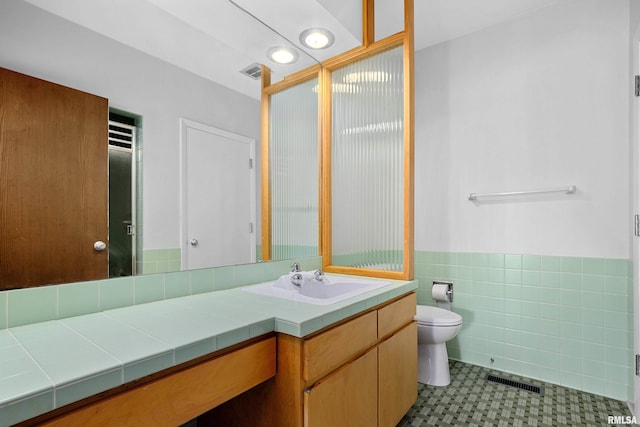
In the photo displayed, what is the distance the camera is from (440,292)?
2.48 meters

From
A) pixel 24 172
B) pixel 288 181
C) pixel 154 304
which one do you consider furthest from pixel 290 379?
pixel 288 181

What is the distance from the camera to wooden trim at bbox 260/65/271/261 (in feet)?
5.96

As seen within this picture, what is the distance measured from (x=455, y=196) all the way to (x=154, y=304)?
218cm

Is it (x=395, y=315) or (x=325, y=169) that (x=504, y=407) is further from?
(x=325, y=169)

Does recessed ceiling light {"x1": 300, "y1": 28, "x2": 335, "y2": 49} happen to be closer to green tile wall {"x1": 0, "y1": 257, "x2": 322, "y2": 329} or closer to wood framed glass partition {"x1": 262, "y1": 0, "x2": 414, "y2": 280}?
wood framed glass partition {"x1": 262, "y1": 0, "x2": 414, "y2": 280}

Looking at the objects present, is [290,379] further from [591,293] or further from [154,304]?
[591,293]

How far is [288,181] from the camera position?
201cm

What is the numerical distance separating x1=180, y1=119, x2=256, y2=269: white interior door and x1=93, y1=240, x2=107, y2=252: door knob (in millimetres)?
304

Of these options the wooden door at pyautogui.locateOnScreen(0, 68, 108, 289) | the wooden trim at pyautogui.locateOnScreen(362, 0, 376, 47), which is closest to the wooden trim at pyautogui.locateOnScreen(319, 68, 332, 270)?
the wooden trim at pyautogui.locateOnScreen(362, 0, 376, 47)

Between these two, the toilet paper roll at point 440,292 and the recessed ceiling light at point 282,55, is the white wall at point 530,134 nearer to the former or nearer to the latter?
the toilet paper roll at point 440,292

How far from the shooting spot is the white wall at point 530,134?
2.02 m

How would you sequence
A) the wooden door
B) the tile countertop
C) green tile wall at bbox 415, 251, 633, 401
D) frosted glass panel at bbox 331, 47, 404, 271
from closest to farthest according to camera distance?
the tile countertop
the wooden door
frosted glass panel at bbox 331, 47, 404, 271
green tile wall at bbox 415, 251, 633, 401

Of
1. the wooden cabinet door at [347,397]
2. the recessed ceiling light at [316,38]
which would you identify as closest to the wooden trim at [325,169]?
the recessed ceiling light at [316,38]

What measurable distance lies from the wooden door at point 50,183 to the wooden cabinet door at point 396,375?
3.93 ft
